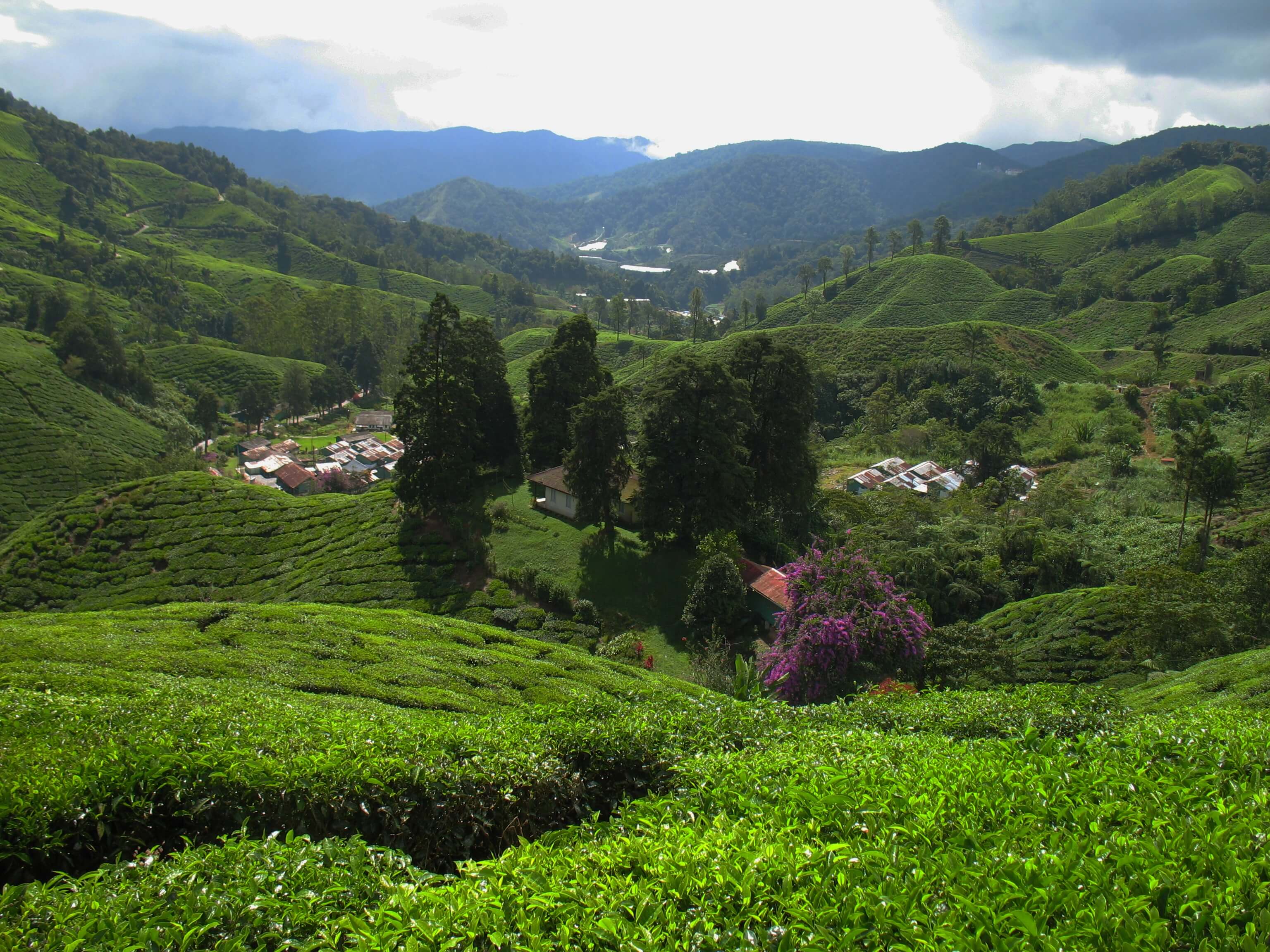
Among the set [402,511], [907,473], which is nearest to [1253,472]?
[907,473]

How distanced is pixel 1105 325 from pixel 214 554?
341ft

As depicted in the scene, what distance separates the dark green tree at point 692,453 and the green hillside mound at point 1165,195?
5076 inches

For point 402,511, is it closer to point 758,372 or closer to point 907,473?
point 758,372

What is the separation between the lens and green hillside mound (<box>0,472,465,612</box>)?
2242cm

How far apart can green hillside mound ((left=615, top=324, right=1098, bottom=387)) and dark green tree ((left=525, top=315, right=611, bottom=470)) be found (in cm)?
4075

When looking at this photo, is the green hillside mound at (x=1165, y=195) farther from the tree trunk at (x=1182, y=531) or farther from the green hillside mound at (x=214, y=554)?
the green hillside mound at (x=214, y=554)

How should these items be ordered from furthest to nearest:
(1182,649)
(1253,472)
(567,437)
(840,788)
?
(1253,472), (567,437), (1182,649), (840,788)

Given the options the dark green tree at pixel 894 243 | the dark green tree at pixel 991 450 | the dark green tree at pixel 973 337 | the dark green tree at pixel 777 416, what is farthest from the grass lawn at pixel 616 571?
the dark green tree at pixel 894 243

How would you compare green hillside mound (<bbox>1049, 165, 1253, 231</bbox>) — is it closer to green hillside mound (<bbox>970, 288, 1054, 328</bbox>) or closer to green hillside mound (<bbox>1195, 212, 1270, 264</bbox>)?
green hillside mound (<bbox>1195, 212, 1270, 264</bbox>)

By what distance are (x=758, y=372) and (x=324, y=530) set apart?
1760cm

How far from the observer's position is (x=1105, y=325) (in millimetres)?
94000

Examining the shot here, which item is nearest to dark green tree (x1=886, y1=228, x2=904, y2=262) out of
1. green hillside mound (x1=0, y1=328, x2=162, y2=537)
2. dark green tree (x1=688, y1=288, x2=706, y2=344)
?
dark green tree (x1=688, y1=288, x2=706, y2=344)

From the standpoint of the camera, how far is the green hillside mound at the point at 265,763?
5.16 meters

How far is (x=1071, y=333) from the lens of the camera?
9469 centimetres
